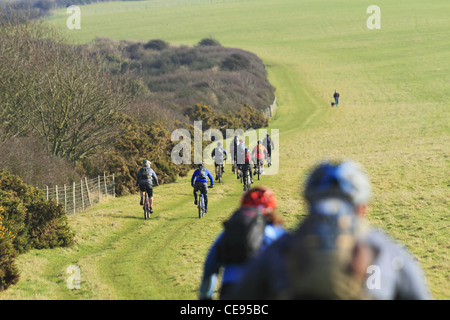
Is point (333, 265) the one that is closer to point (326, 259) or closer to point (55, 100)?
point (326, 259)

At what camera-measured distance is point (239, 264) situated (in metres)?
5.04

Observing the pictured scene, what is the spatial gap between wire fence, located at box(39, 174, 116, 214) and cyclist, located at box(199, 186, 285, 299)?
16602 mm

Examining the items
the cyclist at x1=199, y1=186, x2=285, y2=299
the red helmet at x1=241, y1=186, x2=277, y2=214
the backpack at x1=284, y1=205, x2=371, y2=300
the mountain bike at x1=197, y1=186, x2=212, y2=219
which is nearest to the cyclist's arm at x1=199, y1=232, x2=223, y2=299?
the cyclist at x1=199, y1=186, x2=285, y2=299

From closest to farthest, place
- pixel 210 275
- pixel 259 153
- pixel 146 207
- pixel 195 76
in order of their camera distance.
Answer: pixel 210 275, pixel 146 207, pixel 259 153, pixel 195 76

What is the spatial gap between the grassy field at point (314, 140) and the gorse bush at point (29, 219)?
1.57ft

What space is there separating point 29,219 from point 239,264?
45.1 feet

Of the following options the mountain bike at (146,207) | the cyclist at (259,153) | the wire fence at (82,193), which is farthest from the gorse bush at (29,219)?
the cyclist at (259,153)

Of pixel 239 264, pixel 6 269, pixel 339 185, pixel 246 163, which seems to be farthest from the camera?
pixel 246 163

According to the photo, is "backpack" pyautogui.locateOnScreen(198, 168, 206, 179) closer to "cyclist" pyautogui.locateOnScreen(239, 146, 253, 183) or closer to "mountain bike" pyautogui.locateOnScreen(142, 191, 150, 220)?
"mountain bike" pyautogui.locateOnScreen(142, 191, 150, 220)

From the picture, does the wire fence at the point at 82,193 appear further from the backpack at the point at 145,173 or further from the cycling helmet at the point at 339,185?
the cycling helmet at the point at 339,185

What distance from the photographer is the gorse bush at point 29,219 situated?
16.0 metres

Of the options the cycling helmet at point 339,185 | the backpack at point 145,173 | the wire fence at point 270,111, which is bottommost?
the wire fence at point 270,111

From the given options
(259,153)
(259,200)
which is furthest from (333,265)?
(259,153)
